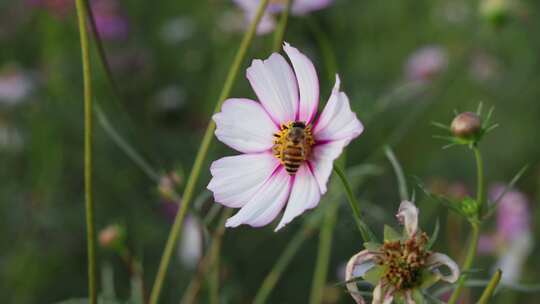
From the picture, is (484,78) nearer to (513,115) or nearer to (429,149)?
(513,115)

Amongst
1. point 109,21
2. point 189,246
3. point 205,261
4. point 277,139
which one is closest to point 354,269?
point 277,139

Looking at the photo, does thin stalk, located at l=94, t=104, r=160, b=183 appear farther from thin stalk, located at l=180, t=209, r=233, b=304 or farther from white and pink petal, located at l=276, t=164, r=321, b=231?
white and pink petal, located at l=276, t=164, r=321, b=231

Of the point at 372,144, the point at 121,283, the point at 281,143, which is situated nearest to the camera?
the point at 281,143

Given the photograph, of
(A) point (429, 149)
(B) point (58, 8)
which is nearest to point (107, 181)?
(B) point (58, 8)

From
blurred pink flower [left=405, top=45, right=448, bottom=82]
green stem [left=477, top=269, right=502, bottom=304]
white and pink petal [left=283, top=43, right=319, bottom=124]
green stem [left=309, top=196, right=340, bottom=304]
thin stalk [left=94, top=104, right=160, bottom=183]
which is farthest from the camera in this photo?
blurred pink flower [left=405, top=45, right=448, bottom=82]

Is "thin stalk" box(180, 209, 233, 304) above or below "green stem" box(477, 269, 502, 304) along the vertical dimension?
below

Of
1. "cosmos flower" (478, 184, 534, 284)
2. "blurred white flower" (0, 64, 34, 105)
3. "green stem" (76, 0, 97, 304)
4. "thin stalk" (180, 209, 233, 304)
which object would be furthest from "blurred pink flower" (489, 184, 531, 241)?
"blurred white flower" (0, 64, 34, 105)
